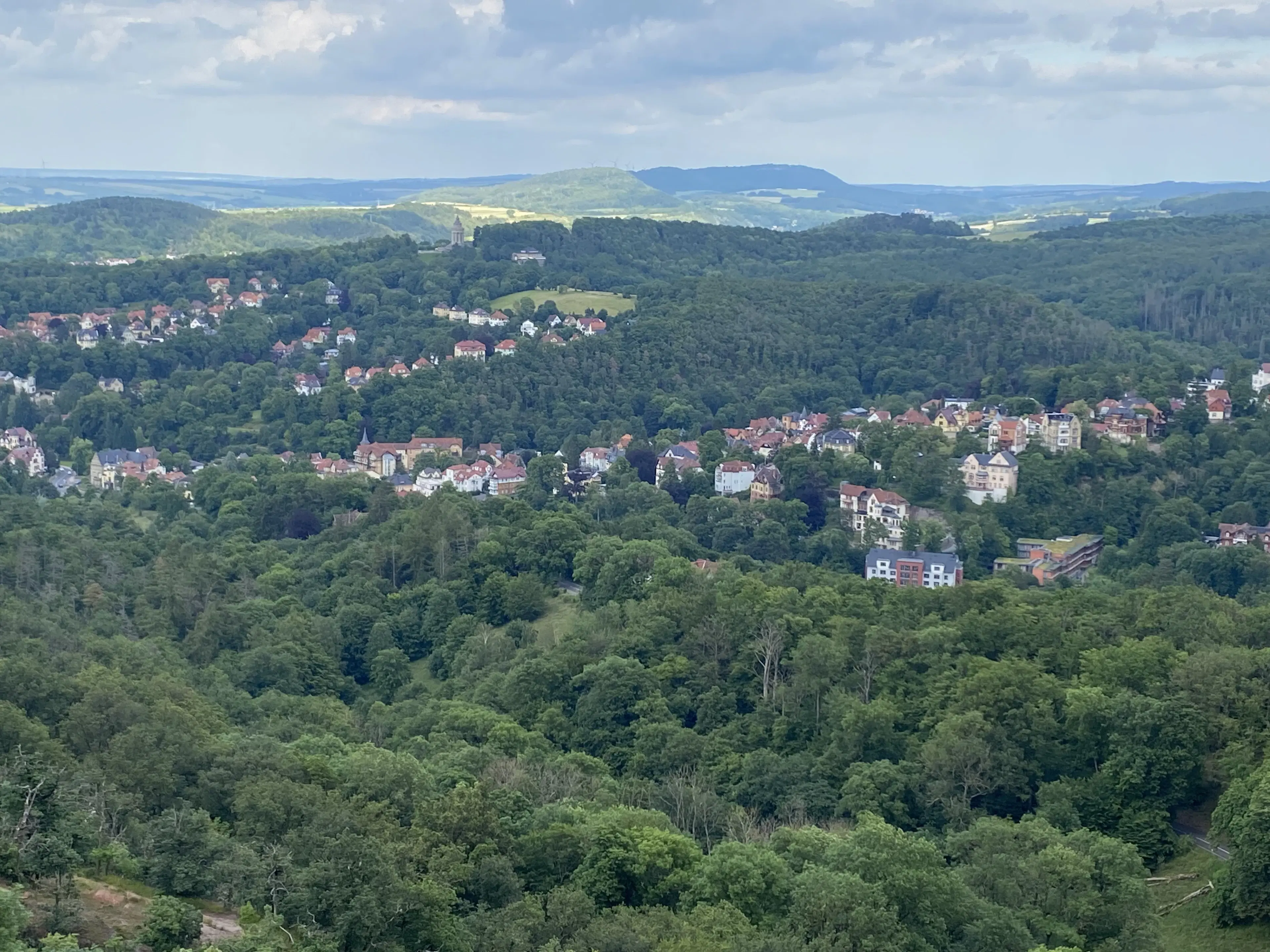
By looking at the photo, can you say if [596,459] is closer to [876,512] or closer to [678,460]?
[678,460]

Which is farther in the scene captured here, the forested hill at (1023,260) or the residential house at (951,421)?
the forested hill at (1023,260)

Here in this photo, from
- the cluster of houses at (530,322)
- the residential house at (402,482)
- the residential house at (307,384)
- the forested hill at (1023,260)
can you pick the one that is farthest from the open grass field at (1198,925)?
the forested hill at (1023,260)

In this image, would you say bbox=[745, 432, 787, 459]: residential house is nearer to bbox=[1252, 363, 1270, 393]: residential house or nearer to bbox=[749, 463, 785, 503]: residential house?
bbox=[749, 463, 785, 503]: residential house

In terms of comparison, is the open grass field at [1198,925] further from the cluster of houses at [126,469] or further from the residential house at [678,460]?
the cluster of houses at [126,469]

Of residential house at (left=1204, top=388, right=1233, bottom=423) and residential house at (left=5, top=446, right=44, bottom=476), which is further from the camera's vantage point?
residential house at (left=5, top=446, right=44, bottom=476)

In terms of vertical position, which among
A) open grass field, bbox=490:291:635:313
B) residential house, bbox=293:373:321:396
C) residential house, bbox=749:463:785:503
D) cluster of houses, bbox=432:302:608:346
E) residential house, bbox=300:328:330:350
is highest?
open grass field, bbox=490:291:635:313

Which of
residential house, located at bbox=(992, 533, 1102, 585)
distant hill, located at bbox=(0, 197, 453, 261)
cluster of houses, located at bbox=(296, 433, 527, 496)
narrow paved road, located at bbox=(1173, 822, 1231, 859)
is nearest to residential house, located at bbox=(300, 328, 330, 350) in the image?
cluster of houses, located at bbox=(296, 433, 527, 496)

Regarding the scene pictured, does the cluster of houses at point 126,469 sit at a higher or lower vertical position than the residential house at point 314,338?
lower

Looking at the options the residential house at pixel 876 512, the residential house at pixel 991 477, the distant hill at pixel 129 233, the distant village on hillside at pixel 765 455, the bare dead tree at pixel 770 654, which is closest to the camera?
the bare dead tree at pixel 770 654
